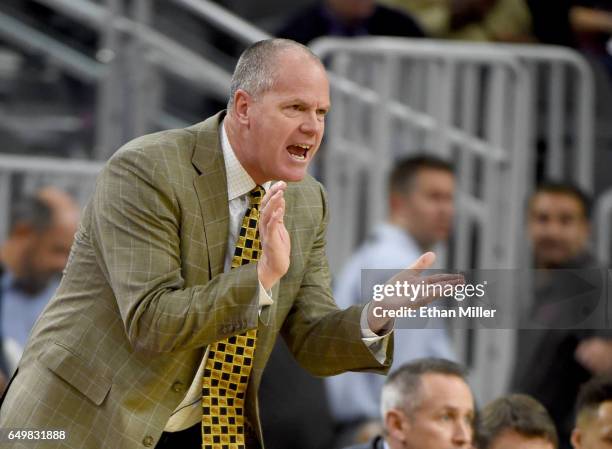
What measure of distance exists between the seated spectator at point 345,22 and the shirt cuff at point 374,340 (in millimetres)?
2995

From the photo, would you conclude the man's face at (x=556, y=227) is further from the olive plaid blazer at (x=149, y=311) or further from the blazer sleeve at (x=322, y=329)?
the olive plaid blazer at (x=149, y=311)

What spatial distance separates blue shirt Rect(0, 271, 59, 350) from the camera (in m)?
A: 4.77

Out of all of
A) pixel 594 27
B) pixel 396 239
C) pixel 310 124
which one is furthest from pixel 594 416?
pixel 594 27

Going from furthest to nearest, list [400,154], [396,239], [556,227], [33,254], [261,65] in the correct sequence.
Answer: [400,154] < [556,227] < [33,254] < [396,239] < [261,65]

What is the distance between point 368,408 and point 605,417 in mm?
927

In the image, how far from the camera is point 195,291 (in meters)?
2.62

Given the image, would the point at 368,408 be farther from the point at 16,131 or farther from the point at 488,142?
the point at 16,131

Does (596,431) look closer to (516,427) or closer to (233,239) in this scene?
(516,427)

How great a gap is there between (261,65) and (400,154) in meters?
2.40

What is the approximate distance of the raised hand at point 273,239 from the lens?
259cm

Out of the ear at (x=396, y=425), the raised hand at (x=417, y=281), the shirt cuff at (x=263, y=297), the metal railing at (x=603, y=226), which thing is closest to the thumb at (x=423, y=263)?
the raised hand at (x=417, y=281)

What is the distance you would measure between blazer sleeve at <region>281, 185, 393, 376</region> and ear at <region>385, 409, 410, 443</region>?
513mm

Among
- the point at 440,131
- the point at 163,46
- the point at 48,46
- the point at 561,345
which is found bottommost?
the point at 561,345

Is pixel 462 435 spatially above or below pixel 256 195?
below
